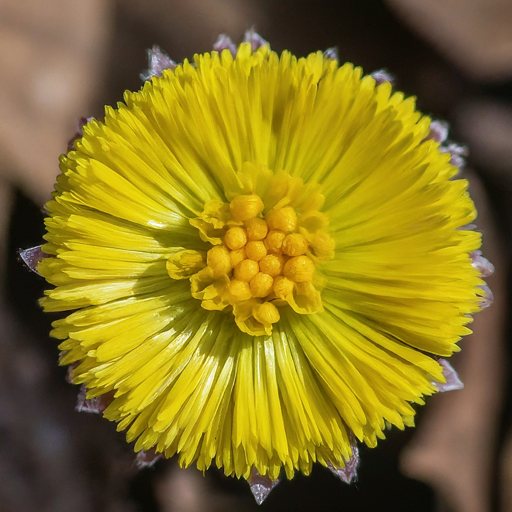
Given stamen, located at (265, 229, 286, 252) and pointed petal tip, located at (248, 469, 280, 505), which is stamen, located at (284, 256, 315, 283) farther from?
pointed petal tip, located at (248, 469, 280, 505)

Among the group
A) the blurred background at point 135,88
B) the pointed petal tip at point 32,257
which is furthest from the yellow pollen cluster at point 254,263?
the blurred background at point 135,88

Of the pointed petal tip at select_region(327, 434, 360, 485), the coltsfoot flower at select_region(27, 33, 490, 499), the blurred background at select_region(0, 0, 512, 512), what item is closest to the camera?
the coltsfoot flower at select_region(27, 33, 490, 499)

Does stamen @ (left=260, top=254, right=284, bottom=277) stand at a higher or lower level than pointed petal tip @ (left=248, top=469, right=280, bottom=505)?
higher

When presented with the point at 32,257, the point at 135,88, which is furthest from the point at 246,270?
the point at 135,88

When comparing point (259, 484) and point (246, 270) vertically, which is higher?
point (246, 270)

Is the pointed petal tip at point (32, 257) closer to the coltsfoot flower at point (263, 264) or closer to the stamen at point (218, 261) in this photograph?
the coltsfoot flower at point (263, 264)

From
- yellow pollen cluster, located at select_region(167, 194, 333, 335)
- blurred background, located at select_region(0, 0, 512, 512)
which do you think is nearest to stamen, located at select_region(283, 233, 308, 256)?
yellow pollen cluster, located at select_region(167, 194, 333, 335)

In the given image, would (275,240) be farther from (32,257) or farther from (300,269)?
(32,257)
